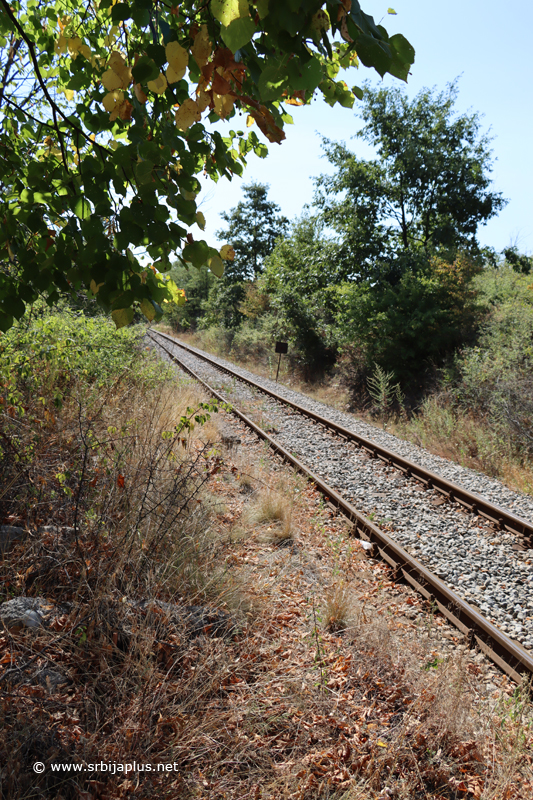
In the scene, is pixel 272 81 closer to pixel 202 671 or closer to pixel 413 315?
pixel 202 671

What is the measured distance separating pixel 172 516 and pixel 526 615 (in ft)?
11.2

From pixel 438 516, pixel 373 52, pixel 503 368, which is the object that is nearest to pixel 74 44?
pixel 373 52

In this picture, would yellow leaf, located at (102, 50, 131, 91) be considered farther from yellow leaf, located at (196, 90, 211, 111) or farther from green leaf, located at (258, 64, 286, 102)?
green leaf, located at (258, 64, 286, 102)

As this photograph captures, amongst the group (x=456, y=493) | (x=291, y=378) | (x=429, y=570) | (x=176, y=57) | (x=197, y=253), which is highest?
(x=176, y=57)

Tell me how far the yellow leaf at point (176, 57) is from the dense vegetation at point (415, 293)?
9.10m

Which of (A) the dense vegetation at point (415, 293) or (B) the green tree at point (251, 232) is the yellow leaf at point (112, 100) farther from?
(B) the green tree at point (251, 232)

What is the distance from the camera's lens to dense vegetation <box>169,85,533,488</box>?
1118 cm

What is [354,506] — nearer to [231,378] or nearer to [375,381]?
[375,381]

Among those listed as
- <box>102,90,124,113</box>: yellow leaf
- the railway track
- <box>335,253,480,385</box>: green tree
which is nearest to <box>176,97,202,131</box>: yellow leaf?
<box>102,90,124,113</box>: yellow leaf

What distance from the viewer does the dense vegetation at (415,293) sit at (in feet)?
36.7

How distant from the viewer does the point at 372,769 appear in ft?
7.79

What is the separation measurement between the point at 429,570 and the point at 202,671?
9.90 ft

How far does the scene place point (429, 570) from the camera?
4730 millimetres

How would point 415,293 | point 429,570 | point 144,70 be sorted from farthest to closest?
point 415,293
point 429,570
point 144,70
